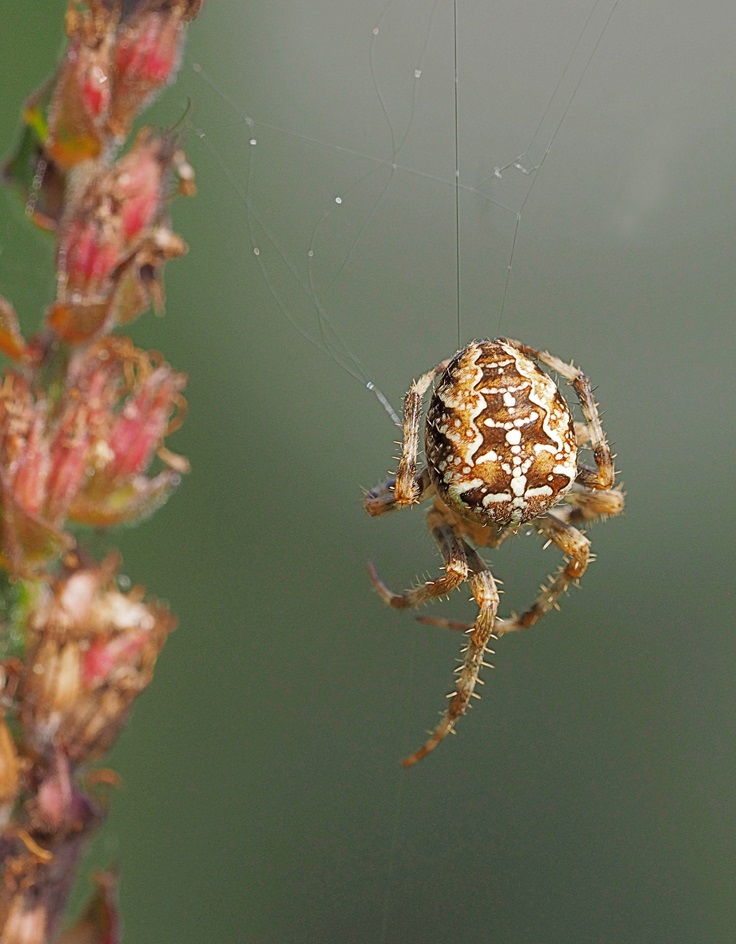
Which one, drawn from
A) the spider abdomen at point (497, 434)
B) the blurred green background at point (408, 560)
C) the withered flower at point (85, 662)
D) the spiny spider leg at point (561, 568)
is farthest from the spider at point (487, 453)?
the blurred green background at point (408, 560)

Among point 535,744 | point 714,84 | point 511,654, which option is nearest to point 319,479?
point 511,654

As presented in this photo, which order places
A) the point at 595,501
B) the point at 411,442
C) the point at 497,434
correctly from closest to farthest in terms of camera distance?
the point at 497,434 < the point at 411,442 < the point at 595,501

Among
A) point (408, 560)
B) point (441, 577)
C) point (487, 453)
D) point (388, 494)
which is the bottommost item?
point (408, 560)

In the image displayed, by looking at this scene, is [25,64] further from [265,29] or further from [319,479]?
[319,479]

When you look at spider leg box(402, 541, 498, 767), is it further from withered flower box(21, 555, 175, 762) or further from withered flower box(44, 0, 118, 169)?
withered flower box(44, 0, 118, 169)

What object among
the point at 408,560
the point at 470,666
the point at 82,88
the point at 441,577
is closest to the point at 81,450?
the point at 82,88

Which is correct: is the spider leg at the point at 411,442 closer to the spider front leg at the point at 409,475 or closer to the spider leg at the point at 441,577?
the spider front leg at the point at 409,475

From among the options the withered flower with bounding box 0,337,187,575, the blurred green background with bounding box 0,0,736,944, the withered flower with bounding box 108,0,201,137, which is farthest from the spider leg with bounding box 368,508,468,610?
the blurred green background with bounding box 0,0,736,944

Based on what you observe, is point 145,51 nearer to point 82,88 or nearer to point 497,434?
point 82,88
